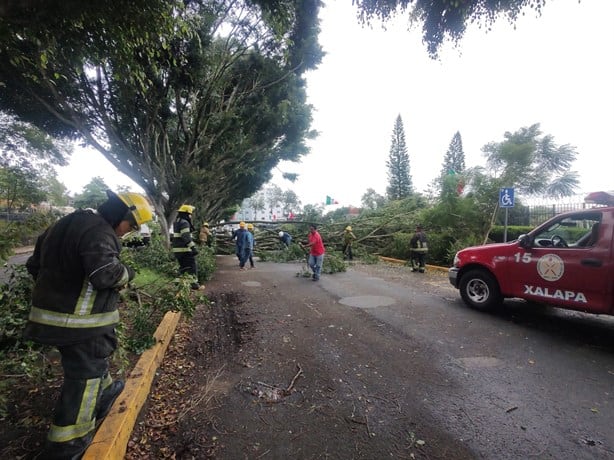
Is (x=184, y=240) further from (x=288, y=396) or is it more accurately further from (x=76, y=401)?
(x=76, y=401)

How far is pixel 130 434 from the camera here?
2.37m

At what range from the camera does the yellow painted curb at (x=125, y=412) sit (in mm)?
2004

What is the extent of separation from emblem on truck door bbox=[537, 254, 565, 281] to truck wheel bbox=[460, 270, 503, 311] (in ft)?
2.76

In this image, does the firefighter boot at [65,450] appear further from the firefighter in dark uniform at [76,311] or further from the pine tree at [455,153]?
the pine tree at [455,153]

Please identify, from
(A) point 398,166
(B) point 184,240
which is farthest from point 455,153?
(B) point 184,240

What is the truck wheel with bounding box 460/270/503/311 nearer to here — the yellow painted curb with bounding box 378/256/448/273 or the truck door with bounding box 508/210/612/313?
the truck door with bounding box 508/210/612/313

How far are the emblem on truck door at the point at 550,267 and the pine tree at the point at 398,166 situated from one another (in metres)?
45.1

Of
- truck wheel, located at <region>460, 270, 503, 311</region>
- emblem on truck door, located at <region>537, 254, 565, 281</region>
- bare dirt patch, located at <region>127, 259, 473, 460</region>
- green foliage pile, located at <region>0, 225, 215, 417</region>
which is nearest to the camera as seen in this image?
bare dirt patch, located at <region>127, 259, 473, 460</region>

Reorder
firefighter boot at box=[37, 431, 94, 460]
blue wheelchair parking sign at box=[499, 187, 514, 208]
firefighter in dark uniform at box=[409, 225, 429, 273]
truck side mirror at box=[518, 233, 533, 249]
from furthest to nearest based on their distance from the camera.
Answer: firefighter in dark uniform at box=[409, 225, 429, 273], blue wheelchair parking sign at box=[499, 187, 514, 208], truck side mirror at box=[518, 233, 533, 249], firefighter boot at box=[37, 431, 94, 460]

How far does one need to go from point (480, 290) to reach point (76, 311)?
6228 mm

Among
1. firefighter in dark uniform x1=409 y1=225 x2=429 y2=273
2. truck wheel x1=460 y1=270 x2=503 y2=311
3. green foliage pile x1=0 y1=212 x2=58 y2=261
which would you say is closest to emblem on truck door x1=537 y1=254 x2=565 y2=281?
truck wheel x1=460 y1=270 x2=503 y2=311

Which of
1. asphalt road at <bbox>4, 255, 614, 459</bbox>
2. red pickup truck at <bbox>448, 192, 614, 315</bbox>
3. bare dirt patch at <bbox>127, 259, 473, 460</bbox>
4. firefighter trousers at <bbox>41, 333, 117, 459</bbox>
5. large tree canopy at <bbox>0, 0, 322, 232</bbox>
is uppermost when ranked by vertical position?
large tree canopy at <bbox>0, 0, 322, 232</bbox>

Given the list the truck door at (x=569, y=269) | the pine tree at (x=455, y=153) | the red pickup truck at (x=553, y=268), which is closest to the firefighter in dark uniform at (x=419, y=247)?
the red pickup truck at (x=553, y=268)

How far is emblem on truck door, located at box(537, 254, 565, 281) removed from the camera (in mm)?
4473
